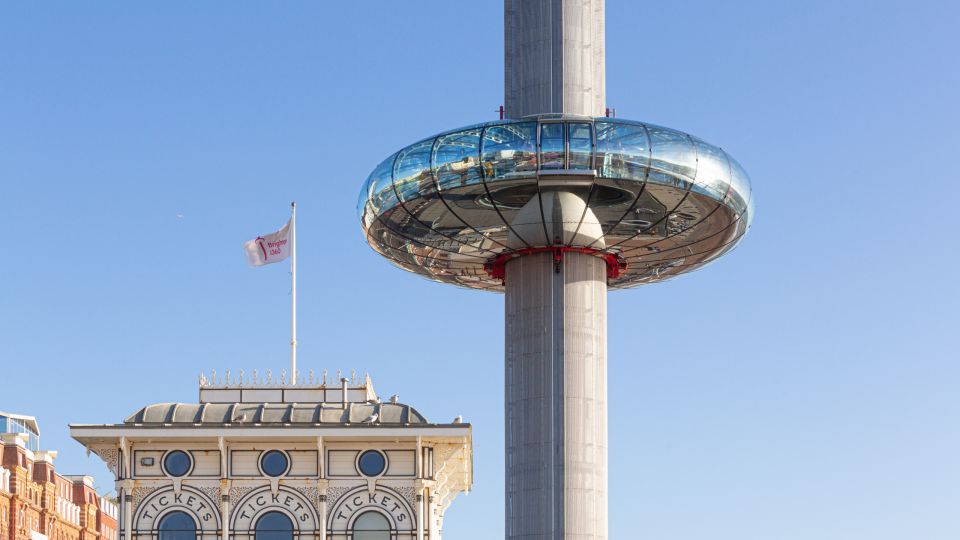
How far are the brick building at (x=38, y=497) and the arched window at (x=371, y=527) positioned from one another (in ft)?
167

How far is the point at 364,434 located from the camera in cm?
7394

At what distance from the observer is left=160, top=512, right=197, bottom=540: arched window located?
Answer: 74.0m

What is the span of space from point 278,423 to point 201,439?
3204mm

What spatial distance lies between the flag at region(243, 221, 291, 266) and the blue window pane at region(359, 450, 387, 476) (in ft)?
49.9

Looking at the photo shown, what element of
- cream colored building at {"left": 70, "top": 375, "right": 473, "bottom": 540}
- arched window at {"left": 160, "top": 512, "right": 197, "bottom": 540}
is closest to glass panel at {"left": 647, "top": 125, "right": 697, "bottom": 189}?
cream colored building at {"left": 70, "top": 375, "right": 473, "bottom": 540}

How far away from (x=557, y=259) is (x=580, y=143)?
4.66 m

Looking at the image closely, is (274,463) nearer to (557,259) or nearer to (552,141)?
(557,259)

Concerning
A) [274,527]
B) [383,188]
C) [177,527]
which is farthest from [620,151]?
[177,527]

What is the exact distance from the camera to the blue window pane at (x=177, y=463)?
7438 cm

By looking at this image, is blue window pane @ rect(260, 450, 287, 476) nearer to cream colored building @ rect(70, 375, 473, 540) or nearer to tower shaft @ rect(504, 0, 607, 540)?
cream colored building @ rect(70, 375, 473, 540)

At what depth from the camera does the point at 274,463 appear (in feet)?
245

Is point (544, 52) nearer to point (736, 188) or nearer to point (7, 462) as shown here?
point (736, 188)

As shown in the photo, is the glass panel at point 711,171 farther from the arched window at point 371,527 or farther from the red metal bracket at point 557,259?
the arched window at point 371,527

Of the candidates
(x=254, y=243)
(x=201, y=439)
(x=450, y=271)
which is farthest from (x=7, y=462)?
(x=450, y=271)
